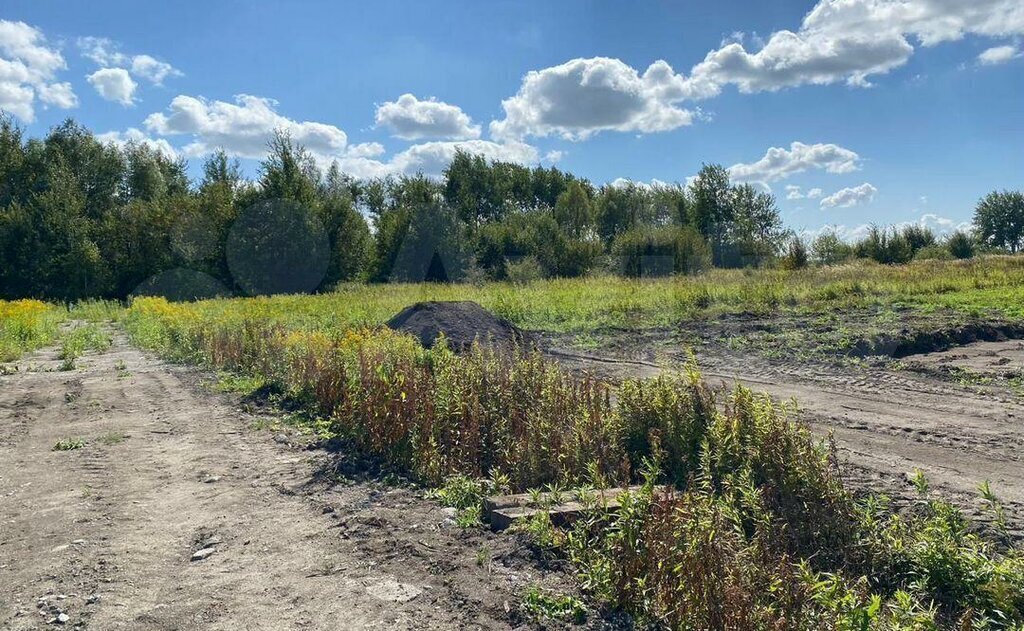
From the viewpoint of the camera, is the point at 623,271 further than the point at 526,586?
Yes

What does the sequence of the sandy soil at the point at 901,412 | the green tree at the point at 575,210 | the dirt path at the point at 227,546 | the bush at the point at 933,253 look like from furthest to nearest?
the green tree at the point at 575,210 → the bush at the point at 933,253 → the sandy soil at the point at 901,412 → the dirt path at the point at 227,546

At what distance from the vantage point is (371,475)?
5426 mm

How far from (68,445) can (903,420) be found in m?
8.00

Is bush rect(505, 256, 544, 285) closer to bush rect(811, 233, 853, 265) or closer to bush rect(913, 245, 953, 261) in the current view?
bush rect(811, 233, 853, 265)

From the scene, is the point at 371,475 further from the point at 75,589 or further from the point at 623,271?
the point at 623,271

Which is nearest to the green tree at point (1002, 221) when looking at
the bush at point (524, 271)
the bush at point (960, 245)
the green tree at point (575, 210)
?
the bush at point (960, 245)

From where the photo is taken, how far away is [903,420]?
6926 mm

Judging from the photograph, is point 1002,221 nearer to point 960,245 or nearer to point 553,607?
point 960,245

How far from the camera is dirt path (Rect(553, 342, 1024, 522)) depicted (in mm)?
5098

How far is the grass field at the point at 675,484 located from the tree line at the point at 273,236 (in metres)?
26.0

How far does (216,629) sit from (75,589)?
96cm

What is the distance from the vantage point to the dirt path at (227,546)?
3.33m

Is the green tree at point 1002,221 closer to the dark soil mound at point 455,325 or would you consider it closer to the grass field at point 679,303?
the grass field at point 679,303

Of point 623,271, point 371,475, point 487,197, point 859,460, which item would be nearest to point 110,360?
point 371,475
